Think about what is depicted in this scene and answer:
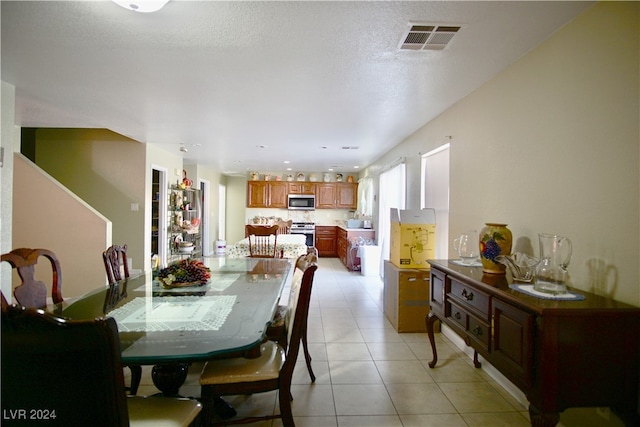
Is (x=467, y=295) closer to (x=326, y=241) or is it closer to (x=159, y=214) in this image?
(x=159, y=214)

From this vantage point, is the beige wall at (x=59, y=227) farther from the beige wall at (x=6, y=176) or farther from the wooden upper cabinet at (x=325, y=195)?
the wooden upper cabinet at (x=325, y=195)

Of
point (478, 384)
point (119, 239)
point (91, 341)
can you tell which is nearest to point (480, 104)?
point (478, 384)

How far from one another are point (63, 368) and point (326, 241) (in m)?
7.76

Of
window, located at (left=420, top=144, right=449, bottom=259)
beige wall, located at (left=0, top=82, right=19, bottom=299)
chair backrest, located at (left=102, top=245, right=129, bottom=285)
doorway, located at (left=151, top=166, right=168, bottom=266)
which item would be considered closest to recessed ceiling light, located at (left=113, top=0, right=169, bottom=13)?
chair backrest, located at (left=102, top=245, right=129, bottom=285)

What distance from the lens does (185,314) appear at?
5.52ft

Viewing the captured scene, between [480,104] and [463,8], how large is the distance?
4.07 feet

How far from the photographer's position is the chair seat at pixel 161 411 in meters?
1.26

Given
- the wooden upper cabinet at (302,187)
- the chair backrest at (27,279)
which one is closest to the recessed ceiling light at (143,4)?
the chair backrest at (27,279)

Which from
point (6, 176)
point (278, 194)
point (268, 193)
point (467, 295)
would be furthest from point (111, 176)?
point (467, 295)

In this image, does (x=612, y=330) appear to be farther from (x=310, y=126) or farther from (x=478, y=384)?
(x=310, y=126)

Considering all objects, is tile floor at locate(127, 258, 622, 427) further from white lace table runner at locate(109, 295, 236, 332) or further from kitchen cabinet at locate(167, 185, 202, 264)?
kitchen cabinet at locate(167, 185, 202, 264)

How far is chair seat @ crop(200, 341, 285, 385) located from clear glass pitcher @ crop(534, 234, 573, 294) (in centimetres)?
140

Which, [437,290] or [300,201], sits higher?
[300,201]

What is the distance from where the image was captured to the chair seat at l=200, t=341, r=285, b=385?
5.25ft
